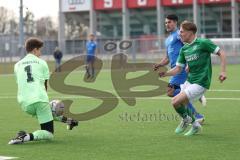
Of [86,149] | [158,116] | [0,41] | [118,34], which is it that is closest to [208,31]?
[118,34]

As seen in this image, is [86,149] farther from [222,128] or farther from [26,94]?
[222,128]

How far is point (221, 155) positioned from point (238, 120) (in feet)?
14.0

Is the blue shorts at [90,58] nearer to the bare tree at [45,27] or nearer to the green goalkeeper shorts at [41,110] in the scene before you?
the green goalkeeper shorts at [41,110]

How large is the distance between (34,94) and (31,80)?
0.74 ft

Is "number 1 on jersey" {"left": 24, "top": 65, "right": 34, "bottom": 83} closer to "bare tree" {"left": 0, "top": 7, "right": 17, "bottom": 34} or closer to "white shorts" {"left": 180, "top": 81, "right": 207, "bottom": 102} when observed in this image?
"white shorts" {"left": 180, "top": 81, "right": 207, "bottom": 102}

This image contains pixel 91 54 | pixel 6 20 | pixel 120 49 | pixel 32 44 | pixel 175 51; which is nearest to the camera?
pixel 32 44

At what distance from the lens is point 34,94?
9.62 meters

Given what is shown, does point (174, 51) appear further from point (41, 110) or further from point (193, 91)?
point (41, 110)

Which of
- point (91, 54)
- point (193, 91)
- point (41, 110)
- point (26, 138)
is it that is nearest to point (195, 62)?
point (193, 91)

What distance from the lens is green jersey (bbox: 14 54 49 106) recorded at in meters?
9.62

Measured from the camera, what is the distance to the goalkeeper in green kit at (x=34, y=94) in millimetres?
9641
